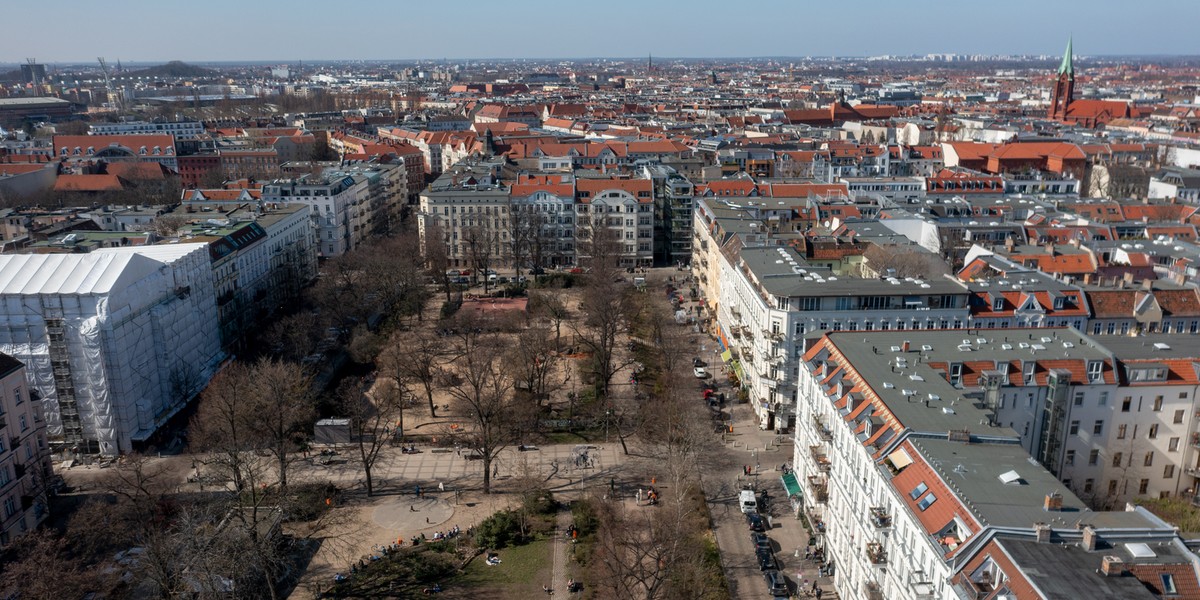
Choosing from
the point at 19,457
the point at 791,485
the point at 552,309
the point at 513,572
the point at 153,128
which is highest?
the point at 153,128

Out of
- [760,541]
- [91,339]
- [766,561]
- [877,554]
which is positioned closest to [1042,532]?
[877,554]

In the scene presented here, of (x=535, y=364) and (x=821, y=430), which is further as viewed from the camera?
(x=535, y=364)

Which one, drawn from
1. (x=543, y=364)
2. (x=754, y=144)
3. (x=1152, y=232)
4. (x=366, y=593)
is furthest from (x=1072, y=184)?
(x=366, y=593)

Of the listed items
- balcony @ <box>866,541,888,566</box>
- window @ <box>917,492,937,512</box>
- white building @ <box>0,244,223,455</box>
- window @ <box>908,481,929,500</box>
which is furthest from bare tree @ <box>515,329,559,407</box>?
window @ <box>917,492,937,512</box>

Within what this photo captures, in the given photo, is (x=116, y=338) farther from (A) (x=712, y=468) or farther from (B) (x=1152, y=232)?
(B) (x=1152, y=232)

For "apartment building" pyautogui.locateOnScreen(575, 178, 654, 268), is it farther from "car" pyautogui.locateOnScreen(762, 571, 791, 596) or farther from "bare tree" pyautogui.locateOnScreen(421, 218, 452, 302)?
"car" pyautogui.locateOnScreen(762, 571, 791, 596)

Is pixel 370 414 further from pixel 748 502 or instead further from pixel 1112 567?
pixel 1112 567

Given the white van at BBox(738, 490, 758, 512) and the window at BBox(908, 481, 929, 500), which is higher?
the window at BBox(908, 481, 929, 500)
